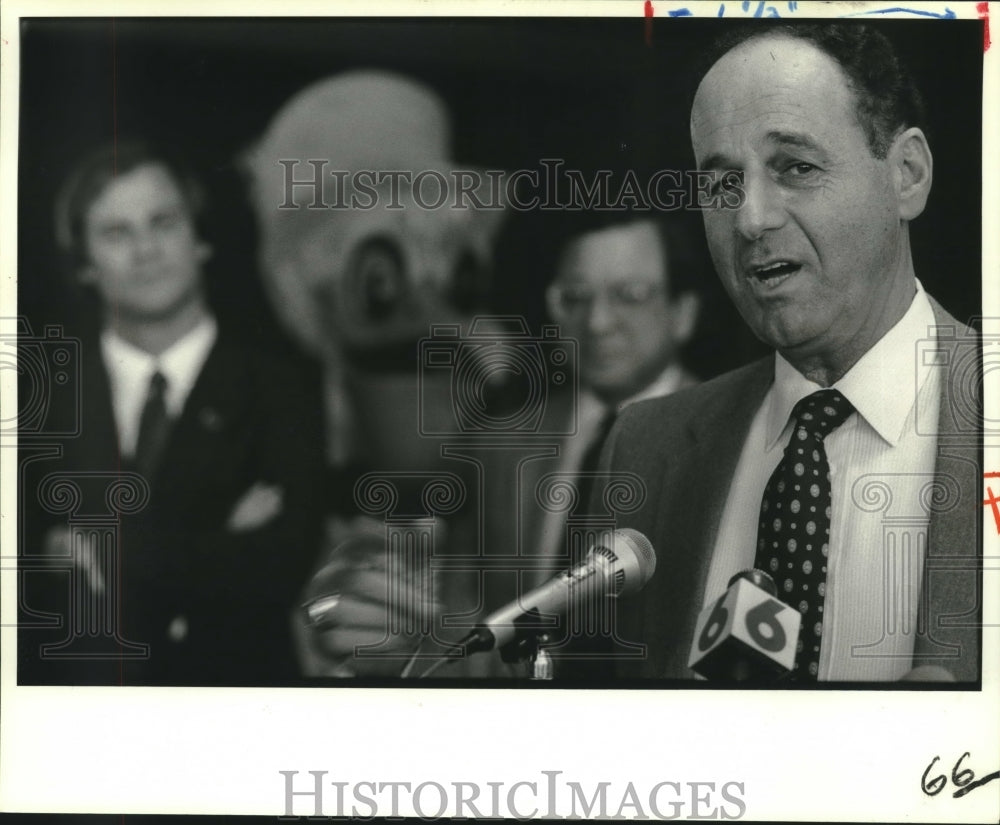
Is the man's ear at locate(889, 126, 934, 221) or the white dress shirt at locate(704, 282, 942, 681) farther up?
the man's ear at locate(889, 126, 934, 221)

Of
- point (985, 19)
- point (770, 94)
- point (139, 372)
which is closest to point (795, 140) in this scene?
point (770, 94)

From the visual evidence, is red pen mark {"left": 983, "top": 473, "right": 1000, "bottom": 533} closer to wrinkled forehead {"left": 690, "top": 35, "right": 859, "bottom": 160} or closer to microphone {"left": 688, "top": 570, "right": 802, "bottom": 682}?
microphone {"left": 688, "top": 570, "right": 802, "bottom": 682}

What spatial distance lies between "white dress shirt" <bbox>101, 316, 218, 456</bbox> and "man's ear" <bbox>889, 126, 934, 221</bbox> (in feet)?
5.87

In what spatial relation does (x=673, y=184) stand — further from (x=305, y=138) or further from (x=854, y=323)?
(x=305, y=138)

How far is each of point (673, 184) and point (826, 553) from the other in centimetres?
100

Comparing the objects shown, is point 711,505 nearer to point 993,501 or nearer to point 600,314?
point 600,314

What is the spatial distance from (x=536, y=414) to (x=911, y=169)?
3.64 feet

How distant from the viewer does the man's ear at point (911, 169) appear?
3203 mm

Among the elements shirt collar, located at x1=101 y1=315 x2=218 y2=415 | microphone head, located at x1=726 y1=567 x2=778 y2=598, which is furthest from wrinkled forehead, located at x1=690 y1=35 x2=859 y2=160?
shirt collar, located at x1=101 y1=315 x2=218 y2=415

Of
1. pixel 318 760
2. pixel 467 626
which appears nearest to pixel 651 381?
pixel 467 626

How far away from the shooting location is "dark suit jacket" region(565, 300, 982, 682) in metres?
3.22

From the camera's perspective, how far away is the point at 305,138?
10.8 feet

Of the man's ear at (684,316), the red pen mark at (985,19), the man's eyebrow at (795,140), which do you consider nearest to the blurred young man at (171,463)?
the man's ear at (684,316)

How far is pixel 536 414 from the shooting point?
3254mm
